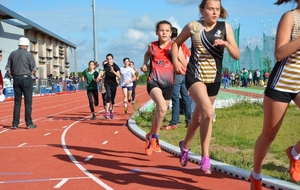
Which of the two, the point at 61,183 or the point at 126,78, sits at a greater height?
the point at 126,78

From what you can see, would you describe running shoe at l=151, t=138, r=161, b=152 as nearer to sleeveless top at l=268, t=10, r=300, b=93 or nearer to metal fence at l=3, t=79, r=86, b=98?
sleeveless top at l=268, t=10, r=300, b=93

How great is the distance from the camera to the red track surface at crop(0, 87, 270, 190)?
6.43 metres

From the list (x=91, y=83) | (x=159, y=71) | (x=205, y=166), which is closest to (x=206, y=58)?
(x=205, y=166)

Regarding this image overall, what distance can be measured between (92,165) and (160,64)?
6.72 feet

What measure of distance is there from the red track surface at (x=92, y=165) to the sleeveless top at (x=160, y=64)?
1285mm

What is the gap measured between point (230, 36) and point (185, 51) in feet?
11.8

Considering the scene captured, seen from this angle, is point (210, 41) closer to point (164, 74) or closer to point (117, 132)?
point (164, 74)

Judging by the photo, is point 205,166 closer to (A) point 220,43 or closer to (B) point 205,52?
(B) point 205,52

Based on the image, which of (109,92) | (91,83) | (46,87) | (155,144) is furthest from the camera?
(46,87)

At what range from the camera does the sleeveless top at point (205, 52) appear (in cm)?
616

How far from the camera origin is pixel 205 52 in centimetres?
621

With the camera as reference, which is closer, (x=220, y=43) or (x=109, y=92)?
(x=220, y=43)

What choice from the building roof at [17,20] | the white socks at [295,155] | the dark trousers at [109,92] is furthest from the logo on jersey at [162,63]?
the building roof at [17,20]

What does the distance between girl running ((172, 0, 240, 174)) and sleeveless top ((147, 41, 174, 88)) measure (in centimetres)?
217
